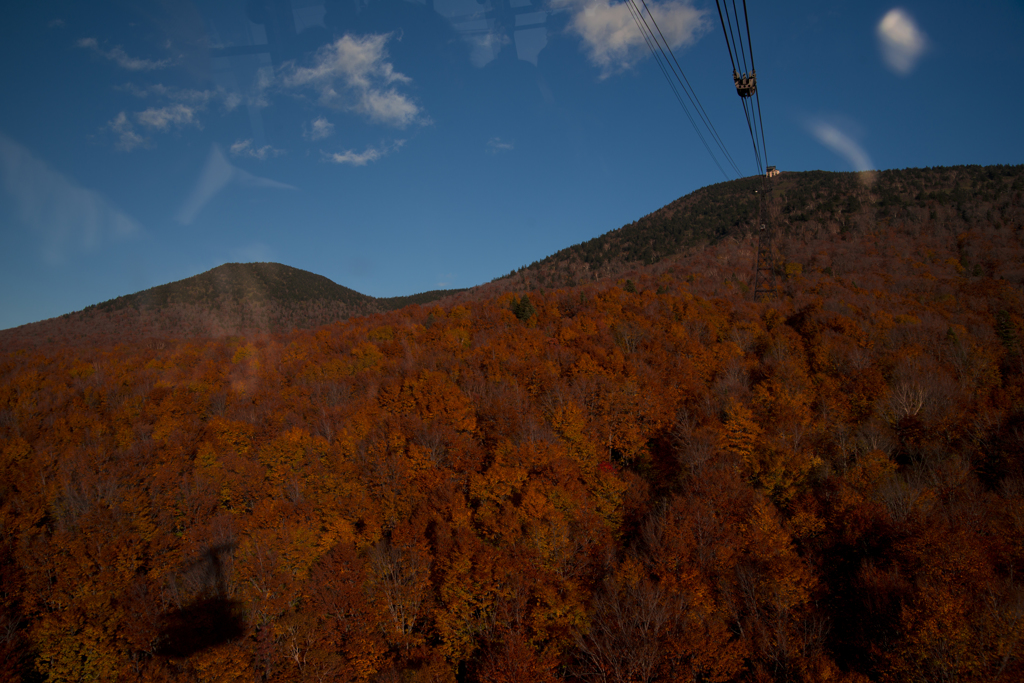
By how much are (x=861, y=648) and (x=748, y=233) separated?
13469cm

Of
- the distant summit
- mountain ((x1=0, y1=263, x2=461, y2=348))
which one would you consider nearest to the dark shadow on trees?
mountain ((x1=0, y1=263, x2=461, y2=348))

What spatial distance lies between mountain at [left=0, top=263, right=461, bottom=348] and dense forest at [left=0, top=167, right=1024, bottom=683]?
54213 millimetres

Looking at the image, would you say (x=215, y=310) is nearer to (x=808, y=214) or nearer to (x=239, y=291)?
(x=239, y=291)

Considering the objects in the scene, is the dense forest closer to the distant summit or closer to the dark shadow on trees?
the dark shadow on trees

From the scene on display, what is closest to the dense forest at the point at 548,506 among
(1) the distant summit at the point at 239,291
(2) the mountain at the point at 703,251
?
(2) the mountain at the point at 703,251

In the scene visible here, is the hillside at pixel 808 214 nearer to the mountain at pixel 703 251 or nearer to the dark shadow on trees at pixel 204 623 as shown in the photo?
the mountain at pixel 703 251

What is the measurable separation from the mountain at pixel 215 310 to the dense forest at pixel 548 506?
54.2 m

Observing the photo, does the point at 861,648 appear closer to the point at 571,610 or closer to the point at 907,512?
the point at 907,512

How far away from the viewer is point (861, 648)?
3083cm

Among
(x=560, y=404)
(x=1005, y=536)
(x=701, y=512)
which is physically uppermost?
(x=560, y=404)

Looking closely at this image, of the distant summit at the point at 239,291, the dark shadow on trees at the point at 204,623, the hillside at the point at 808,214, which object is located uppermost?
the distant summit at the point at 239,291

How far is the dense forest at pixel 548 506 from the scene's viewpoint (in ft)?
106

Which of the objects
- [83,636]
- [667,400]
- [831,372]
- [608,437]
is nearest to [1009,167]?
[831,372]

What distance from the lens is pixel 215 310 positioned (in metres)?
159
